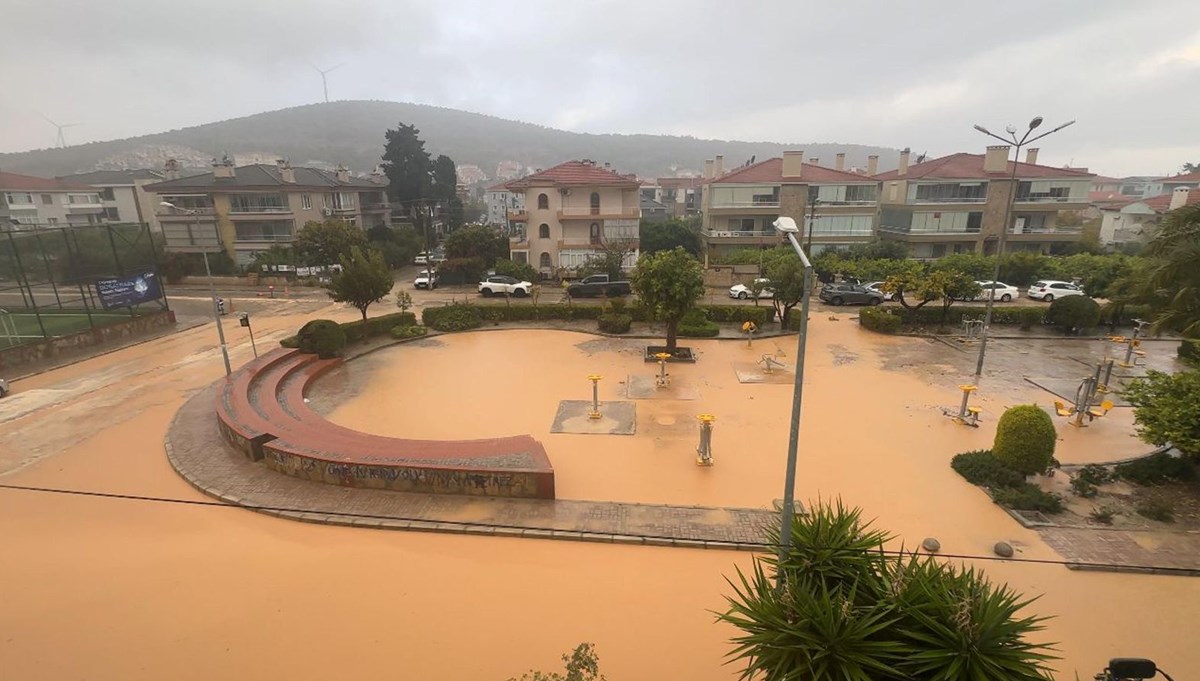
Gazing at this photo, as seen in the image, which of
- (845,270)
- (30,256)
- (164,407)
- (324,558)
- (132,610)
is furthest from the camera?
(845,270)

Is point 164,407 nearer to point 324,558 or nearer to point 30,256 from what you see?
point 324,558

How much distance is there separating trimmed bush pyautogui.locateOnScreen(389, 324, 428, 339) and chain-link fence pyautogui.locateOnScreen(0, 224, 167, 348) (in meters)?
13.7

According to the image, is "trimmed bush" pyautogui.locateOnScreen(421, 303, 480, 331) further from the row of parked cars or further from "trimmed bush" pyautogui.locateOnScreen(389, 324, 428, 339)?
the row of parked cars

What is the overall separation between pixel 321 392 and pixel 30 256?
64.9ft

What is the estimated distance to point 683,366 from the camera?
23.1 metres

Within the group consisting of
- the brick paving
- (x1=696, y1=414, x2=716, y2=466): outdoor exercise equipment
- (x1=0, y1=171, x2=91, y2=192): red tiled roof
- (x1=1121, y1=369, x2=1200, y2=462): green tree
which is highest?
(x1=0, y1=171, x2=91, y2=192): red tiled roof

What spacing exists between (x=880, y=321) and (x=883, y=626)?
25.2 meters

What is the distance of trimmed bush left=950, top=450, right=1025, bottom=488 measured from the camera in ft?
43.4

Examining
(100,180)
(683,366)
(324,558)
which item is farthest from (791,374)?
(100,180)

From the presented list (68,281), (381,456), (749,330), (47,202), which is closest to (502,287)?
(749,330)

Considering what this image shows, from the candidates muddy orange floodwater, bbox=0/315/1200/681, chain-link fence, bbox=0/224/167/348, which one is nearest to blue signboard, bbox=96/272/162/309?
chain-link fence, bbox=0/224/167/348

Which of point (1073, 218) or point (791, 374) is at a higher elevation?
point (1073, 218)

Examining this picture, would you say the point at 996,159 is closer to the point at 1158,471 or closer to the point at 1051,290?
the point at 1051,290

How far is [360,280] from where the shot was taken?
25562 mm
